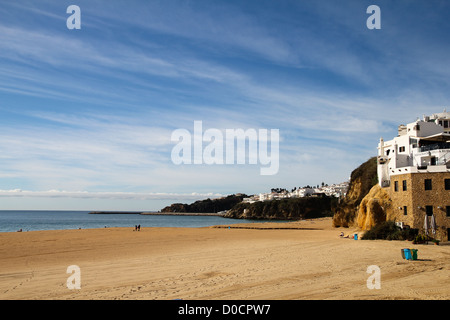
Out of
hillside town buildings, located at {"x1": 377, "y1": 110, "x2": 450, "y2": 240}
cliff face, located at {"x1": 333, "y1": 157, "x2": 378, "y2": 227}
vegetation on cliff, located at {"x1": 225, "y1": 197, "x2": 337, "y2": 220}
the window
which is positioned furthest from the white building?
vegetation on cliff, located at {"x1": 225, "y1": 197, "x2": 337, "y2": 220}

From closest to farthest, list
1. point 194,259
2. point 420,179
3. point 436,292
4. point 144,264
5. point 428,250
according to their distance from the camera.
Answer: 1. point 436,292
2. point 144,264
3. point 194,259
4. point 428,250
5. point 420,179

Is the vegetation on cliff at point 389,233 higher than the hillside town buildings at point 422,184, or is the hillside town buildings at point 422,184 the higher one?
the hillside town buildings at point 422,184

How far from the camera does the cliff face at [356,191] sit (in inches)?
1924

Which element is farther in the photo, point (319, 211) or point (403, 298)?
point (319, 211)

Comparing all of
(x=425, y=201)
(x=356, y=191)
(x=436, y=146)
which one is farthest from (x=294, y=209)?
(x=425, y=201)

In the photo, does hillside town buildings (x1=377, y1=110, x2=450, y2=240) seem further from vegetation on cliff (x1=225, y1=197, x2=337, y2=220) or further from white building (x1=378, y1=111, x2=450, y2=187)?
vegetation on cliff (x1=225, y1=197, x2=337, y2=220)

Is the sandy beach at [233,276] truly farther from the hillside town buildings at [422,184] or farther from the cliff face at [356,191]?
the cliff face at [356,191]

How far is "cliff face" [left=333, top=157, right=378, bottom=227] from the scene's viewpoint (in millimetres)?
48875

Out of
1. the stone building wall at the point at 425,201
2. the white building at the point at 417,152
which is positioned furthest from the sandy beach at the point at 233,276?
the white building at the point at 417,152

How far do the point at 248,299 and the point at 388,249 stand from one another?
1607 centimetres

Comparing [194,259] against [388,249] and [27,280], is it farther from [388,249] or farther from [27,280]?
[388,249]

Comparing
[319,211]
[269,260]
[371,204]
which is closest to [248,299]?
[269,260]

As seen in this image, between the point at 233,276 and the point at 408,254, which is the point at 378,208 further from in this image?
the point at 233,276

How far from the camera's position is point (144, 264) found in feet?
61.3
